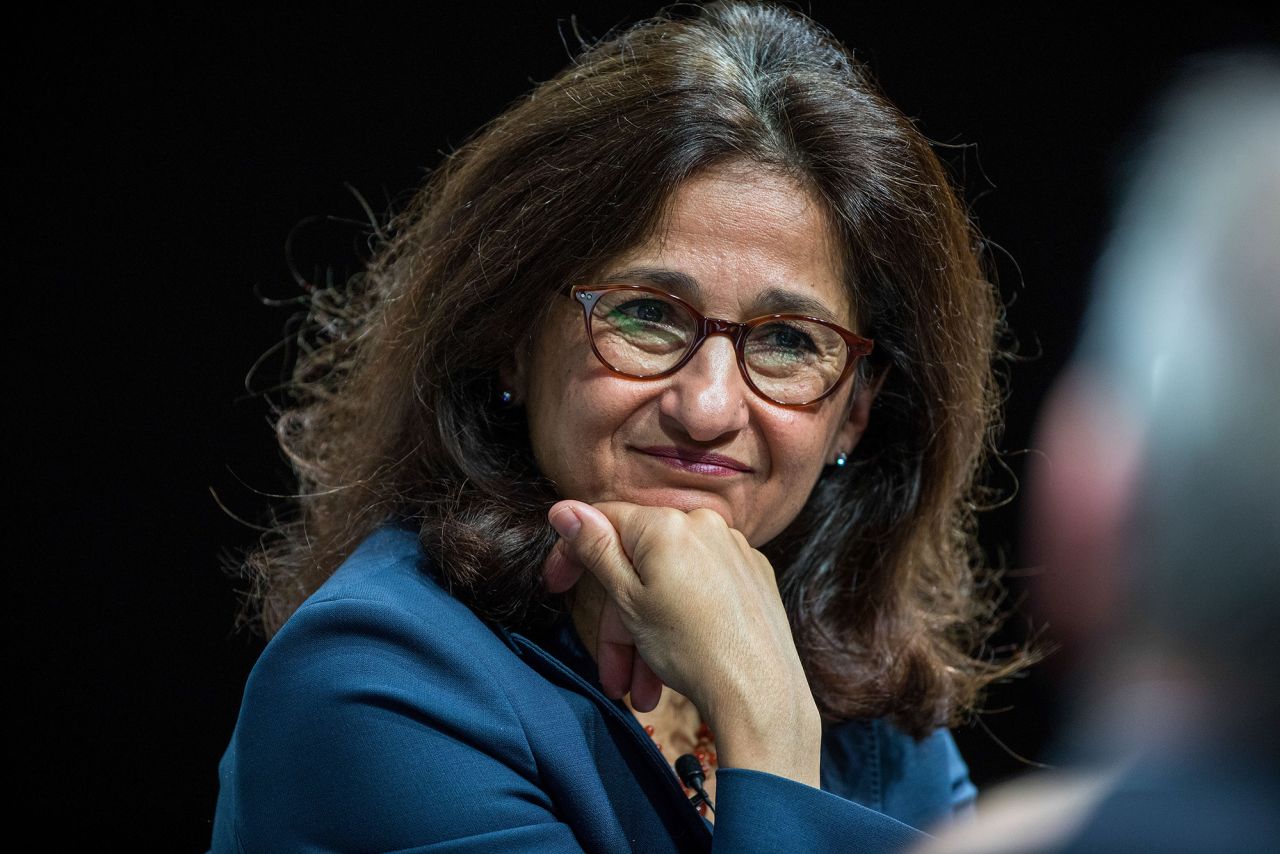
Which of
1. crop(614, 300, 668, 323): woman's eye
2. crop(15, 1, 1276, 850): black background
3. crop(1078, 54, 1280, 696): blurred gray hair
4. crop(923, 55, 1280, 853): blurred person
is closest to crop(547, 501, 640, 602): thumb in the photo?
crop(614, 300, 668, 323): woman's eye

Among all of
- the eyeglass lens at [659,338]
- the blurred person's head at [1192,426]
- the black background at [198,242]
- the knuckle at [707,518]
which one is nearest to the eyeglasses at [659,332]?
the eyeglass lens at [659,338]

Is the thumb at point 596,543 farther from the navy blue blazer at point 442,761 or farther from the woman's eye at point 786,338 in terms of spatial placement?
the woman's eye at point 786,338

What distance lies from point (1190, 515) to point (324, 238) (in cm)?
184

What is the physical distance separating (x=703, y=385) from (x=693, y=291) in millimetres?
120

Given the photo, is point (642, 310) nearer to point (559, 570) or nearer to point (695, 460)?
point (695, 460)

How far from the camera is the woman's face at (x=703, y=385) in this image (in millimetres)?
1682

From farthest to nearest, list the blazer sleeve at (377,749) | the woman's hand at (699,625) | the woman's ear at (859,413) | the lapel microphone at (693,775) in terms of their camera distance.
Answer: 1. the woman's ear at (859,413)
2. the lapel microphone at (693,775)
3. the woman's hand at (699,625)
4. the blazer sleeve at (377,749)

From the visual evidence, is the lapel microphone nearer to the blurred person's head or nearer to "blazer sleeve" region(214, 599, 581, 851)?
"blazer sleeve" region(214, 599, 581, 851)

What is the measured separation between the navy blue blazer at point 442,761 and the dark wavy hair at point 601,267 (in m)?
0.15

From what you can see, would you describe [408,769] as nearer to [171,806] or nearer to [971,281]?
[971,281]

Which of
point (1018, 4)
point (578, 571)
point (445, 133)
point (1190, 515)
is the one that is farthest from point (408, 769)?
point (1018, 4)

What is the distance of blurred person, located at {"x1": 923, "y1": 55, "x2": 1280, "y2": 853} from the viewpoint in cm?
109

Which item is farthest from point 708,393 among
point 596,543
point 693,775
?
point 693,775

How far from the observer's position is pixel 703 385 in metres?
1.67
